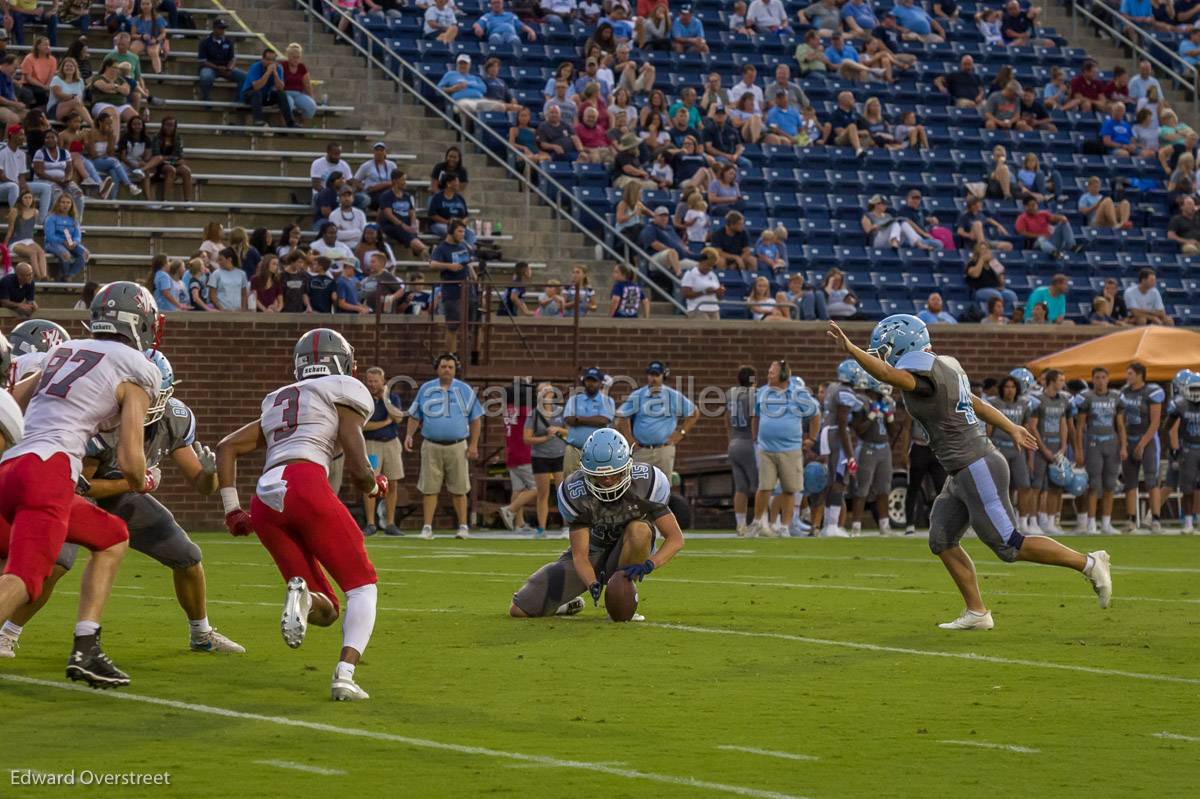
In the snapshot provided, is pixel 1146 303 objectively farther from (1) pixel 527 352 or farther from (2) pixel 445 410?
(2) pixel 445 410

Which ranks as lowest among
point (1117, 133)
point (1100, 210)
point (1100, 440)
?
point (1100, 440)

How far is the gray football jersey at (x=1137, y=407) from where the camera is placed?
22.6 metres

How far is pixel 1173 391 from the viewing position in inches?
902

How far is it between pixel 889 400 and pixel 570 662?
1290 cm

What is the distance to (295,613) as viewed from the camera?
8414 mm

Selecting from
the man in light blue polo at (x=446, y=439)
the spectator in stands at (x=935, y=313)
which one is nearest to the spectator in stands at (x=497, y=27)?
the spectator in stands at (x=935, y=313)

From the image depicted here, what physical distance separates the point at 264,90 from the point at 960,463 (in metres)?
16.5

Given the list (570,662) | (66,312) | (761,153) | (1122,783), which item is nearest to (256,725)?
(570,662)

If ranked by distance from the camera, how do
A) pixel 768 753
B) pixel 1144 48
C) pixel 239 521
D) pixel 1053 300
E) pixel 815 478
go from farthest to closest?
pixel 1144 48
pixel 1053 300
pixel 815 478
pixel 239 521
pixel 768 753

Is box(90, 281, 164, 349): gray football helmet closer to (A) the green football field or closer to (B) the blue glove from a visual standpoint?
(A) the green football field

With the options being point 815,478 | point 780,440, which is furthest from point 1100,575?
point 815,478

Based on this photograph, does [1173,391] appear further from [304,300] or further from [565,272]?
[304,300]

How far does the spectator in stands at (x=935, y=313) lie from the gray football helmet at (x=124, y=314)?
17639mm

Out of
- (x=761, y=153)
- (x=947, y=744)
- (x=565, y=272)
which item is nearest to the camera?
(x=947, y=744)
